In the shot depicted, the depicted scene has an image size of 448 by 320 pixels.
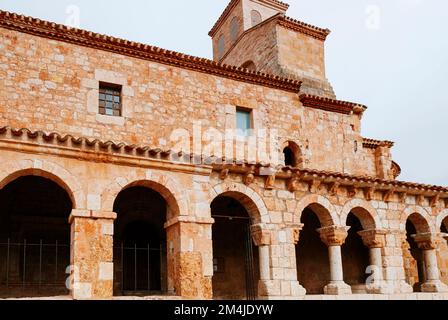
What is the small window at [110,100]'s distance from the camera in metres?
13.3

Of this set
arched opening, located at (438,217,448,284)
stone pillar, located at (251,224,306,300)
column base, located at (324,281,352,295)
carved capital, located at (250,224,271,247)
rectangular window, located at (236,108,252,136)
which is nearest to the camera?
stone pillar, located at (251,224,306,300)

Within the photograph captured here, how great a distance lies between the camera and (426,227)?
14.0 metres

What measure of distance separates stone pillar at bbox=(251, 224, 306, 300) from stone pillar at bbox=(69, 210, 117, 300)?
3536 millimetres

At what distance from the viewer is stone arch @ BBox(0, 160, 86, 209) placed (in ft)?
28.5

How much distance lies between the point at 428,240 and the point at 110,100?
379 inches

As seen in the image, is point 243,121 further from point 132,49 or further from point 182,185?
point 182,185

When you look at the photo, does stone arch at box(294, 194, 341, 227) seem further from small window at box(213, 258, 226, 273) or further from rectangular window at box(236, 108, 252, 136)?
rectangular window at box(236, 108, 252, 136)

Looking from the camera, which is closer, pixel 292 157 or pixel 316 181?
pixel 316 181

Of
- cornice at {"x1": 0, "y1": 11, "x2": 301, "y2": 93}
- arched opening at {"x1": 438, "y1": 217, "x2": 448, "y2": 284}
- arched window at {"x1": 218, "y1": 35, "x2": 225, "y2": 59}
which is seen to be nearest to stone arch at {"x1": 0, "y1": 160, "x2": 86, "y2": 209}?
cornice at {"x1": 0, "y1": 11, "x2": 301, "y2": 93}

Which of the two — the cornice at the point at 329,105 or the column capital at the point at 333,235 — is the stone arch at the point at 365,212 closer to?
the column capital at the point at 333,235

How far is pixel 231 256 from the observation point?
1350 cm
